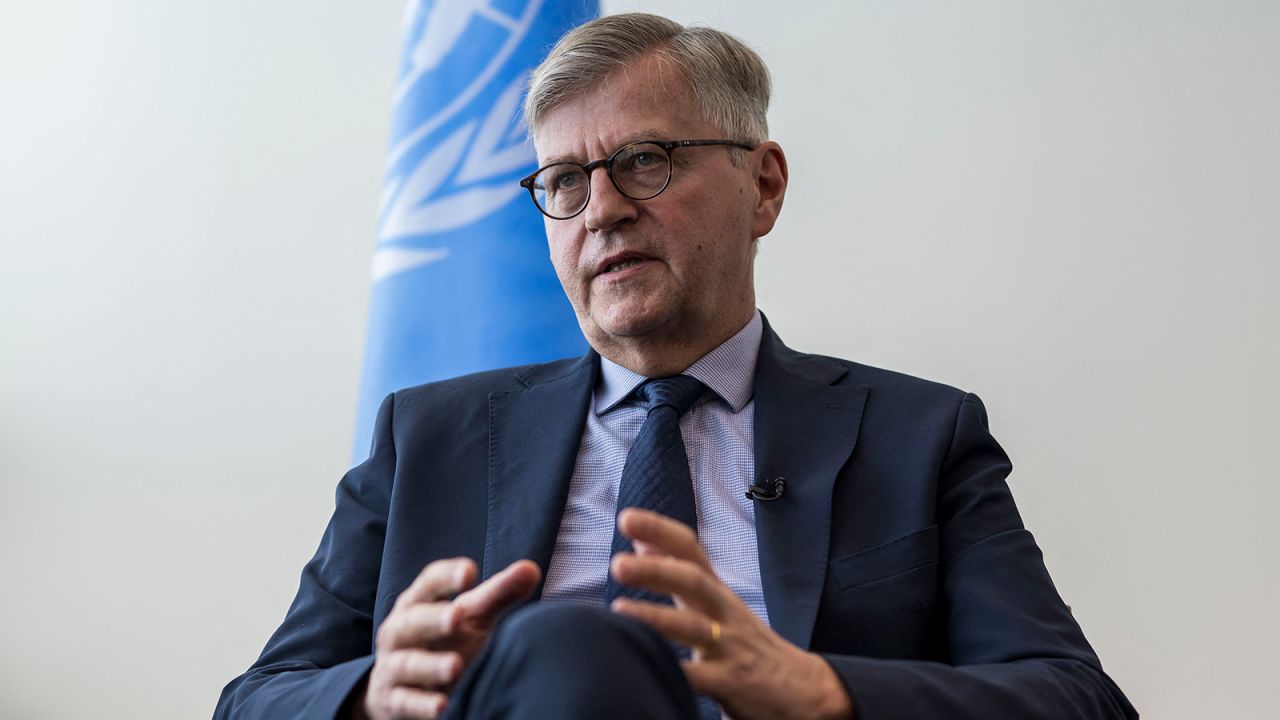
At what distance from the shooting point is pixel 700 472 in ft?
5.26

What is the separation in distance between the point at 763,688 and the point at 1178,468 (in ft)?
6.06

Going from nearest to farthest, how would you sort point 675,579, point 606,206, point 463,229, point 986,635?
point 675,579 < point 986,635 < point 606,206 < point 463,229

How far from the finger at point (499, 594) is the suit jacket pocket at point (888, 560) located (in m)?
0.59

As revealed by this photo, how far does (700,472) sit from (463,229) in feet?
2.83

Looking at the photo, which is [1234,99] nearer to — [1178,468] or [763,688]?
[1178,468]

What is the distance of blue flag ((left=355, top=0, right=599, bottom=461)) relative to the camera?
220 cm

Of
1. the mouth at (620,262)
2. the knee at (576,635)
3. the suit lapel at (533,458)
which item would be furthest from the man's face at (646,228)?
the knee at (576,635)

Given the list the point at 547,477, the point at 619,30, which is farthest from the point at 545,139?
the point at 547,477

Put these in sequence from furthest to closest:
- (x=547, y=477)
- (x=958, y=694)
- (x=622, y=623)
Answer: (x=547, y=477) → (x=958, y=694) → (x=622, y=623)

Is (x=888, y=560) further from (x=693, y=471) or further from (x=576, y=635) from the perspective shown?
(x=576, y=635)

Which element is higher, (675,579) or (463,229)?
(463,229)

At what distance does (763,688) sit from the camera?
1028 millimetres

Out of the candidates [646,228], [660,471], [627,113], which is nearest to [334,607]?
[660,471]

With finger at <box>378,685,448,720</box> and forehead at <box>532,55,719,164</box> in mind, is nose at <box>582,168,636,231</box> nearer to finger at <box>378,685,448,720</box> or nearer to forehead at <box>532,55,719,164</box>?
forehead at <box>532,55,719,164</box>
